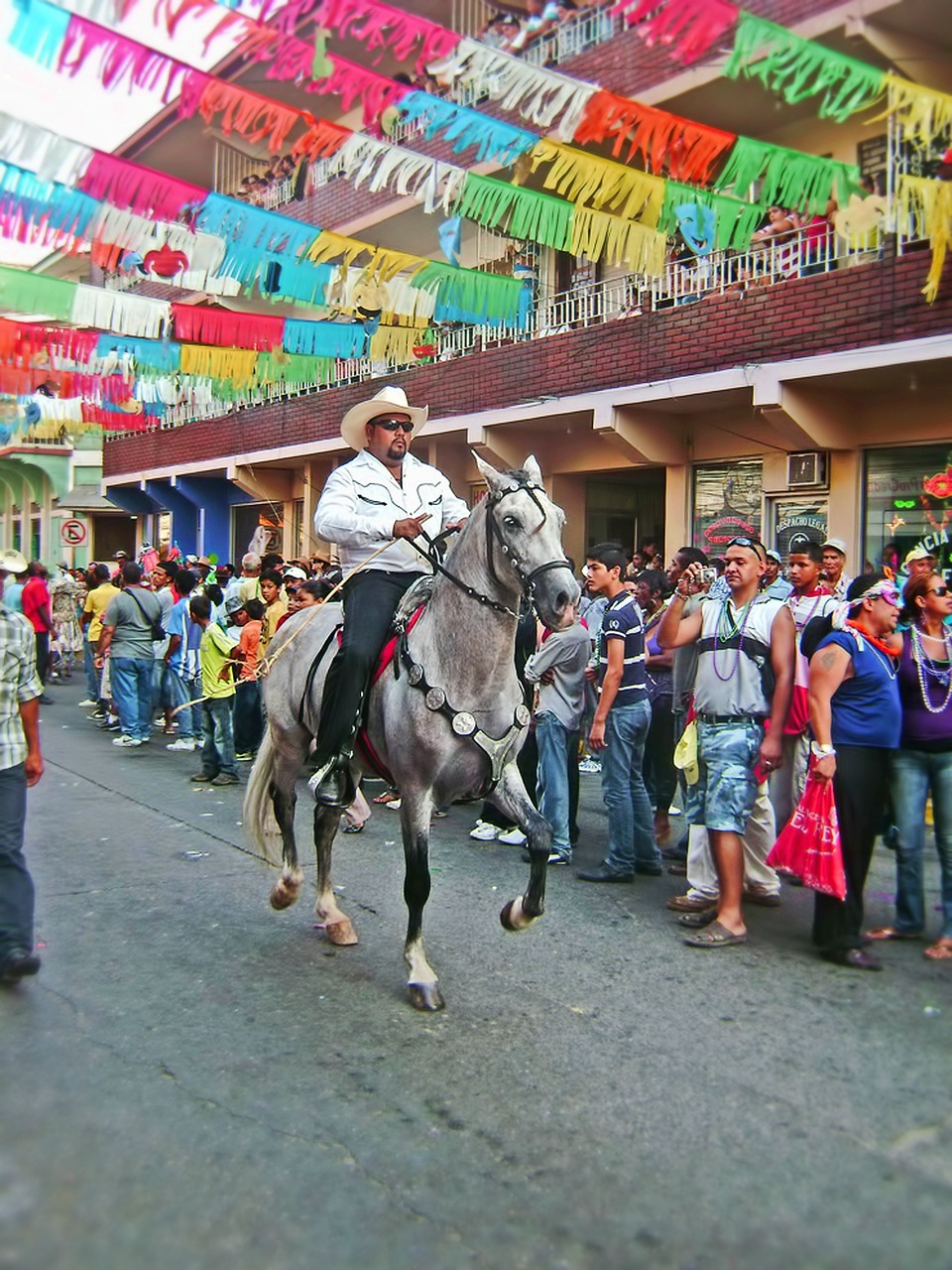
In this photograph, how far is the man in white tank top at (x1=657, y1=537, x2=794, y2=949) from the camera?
5.57 metres

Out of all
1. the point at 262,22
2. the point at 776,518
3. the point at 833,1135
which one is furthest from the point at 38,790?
the point at 776,518

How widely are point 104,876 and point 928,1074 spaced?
5033 millimetres

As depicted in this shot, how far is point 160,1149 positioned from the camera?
3.39 metres

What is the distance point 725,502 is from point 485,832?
7728 mm

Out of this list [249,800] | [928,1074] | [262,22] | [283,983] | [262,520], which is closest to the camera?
[928,1074]

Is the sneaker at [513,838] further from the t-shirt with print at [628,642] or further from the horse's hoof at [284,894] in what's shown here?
the horse's hoof at [284,894]

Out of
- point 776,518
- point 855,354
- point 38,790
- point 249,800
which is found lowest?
point 38,790

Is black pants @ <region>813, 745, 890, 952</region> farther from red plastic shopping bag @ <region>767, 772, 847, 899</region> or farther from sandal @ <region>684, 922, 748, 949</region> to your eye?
sandal @ <region>684, 922, 748, 949</region>

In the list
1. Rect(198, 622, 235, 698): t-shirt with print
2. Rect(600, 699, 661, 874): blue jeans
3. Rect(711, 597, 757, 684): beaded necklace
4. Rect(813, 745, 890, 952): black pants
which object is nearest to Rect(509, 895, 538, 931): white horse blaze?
Rect(813, 745, 890, 952): black pants

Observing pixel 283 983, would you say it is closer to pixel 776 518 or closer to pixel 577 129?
pixel 577 129

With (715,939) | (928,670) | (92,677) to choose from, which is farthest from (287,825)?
(92,677)

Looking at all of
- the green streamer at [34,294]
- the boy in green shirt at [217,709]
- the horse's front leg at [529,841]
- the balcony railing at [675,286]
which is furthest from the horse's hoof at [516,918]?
the balcony railing at [675,286]

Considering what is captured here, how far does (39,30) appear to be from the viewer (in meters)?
6.64

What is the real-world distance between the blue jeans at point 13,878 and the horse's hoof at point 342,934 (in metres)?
1.48
